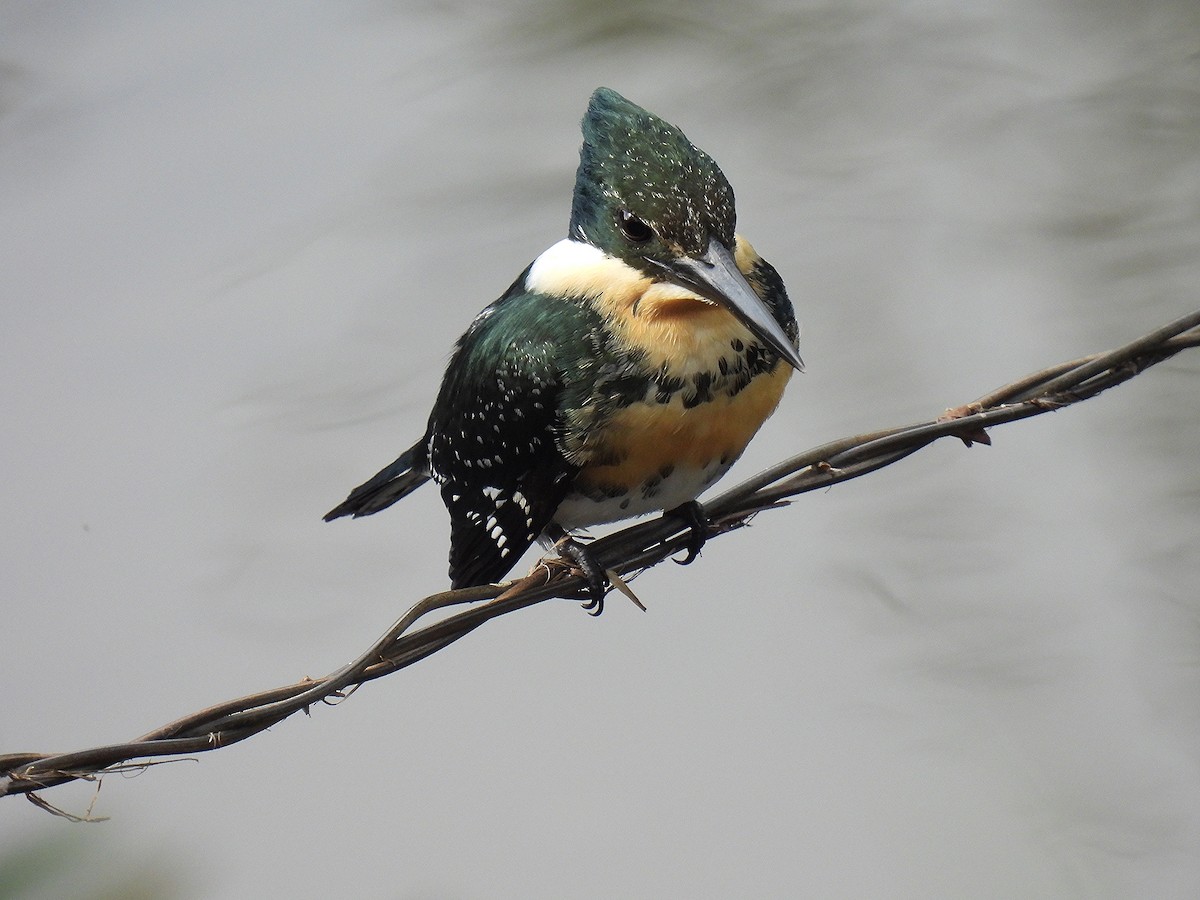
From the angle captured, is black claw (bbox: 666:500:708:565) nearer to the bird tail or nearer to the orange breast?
the orange breast

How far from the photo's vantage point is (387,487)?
93.2 inches

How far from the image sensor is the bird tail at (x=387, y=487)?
2.33 metres

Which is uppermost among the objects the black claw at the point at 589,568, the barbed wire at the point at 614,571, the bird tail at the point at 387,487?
the barbed wire at the point at 614,571

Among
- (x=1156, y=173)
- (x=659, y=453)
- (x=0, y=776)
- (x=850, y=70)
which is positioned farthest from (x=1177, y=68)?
(x=0, y=776)

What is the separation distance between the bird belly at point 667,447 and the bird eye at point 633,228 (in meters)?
0.24

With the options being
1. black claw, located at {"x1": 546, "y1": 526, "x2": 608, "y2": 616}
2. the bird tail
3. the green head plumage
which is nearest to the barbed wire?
black claw, located at {"x1": 546, "y1": 526, "x2": 608, "y2": 616}

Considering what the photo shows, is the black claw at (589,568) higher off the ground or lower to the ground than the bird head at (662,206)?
lower

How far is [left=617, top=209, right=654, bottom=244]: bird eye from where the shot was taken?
187 cm

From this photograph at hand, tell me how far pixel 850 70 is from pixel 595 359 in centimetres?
204

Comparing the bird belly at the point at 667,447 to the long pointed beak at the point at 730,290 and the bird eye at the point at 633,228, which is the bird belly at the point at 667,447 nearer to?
the long pointed beak at the point at 730,290

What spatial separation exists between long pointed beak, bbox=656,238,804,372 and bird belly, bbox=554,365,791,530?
115 millimetres

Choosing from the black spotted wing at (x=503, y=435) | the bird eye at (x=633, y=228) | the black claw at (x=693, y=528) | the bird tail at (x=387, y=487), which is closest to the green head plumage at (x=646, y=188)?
the bird eye at (x=633, y=228)

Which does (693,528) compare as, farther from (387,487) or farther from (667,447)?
(387,487)

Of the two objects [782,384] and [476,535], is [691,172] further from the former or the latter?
[476,535]
